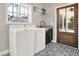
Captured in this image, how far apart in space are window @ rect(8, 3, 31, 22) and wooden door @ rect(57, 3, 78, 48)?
4.91 ft

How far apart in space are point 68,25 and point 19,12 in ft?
6.67

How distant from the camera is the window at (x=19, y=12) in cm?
304

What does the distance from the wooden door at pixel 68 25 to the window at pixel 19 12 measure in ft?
4.91

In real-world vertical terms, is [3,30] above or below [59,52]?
above

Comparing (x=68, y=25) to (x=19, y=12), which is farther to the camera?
(x=68, y=25)

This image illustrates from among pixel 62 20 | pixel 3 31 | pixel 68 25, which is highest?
pixel 62 20

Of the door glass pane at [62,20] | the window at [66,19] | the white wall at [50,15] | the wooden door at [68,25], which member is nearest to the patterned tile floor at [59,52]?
the wooden door at [68,25]

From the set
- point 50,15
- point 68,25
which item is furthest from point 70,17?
point 50,15

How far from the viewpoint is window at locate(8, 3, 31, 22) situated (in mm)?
3041

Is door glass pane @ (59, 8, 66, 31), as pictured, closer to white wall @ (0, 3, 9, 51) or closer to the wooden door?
the wooden door

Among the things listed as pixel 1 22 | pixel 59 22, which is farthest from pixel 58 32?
pixel 1 22

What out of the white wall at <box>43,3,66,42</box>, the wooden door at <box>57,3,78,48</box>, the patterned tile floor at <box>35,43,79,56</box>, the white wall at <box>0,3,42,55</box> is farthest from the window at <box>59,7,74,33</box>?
the white wall at <box>0,3,42,55</box>

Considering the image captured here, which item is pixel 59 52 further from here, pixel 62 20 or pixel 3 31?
pixel 3 31

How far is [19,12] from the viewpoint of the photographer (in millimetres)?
3285
